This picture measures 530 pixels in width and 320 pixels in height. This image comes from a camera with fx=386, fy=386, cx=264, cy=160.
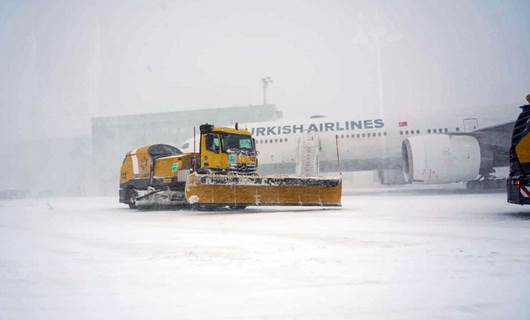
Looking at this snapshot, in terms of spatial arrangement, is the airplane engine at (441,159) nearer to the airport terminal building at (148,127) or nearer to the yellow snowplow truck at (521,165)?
the yellow snowplow truck at (521,165)

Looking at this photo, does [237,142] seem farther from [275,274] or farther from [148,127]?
[148,127]

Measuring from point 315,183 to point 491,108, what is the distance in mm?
11199

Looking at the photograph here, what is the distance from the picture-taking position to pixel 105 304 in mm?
2609

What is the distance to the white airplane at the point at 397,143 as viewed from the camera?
1434 centimetres

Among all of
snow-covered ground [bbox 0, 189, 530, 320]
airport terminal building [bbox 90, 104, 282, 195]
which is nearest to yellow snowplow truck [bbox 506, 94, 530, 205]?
snow-covered ground [bbox 0, 189, 530, 320]

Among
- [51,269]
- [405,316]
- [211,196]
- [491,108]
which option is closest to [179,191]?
[211,196]

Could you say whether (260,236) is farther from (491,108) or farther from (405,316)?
(491,108)

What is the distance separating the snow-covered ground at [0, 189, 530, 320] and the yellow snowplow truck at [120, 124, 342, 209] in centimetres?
324

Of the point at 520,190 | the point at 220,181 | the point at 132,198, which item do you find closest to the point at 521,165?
the point at 520,190

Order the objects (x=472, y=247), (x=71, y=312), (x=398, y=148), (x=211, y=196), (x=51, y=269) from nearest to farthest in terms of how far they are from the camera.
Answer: (x=71, y=312) < (x=51, y=269) < (x=472, y=247) < (x=211, y=196) < (x=398, y=148)

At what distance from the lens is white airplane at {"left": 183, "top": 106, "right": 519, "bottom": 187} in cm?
1434

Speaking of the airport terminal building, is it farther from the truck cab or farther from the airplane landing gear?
the truck cab

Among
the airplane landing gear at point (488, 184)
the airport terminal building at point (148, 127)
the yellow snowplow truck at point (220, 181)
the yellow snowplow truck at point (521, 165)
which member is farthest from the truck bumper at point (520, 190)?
the airport terminal building at point (148, 127)

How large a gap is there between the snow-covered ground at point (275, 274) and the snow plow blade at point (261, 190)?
3178mm
